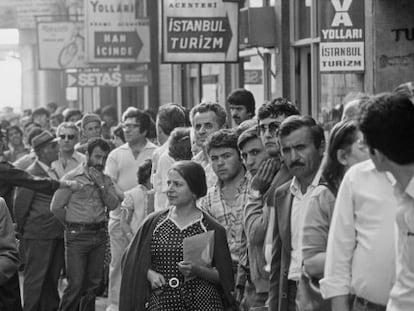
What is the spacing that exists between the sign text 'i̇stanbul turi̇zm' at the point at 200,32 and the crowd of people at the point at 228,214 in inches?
94.6

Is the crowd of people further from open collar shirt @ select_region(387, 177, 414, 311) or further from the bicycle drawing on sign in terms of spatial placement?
the bicycle drawing on sign

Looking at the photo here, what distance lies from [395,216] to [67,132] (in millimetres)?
10810

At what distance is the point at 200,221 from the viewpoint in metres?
9.41

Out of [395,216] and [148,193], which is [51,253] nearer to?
[148,193]

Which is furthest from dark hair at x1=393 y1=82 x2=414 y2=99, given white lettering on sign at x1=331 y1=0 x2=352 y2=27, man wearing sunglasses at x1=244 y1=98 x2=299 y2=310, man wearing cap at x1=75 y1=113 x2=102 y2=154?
man wearing cap at x1=75 y1=113 x2=102 y2=154

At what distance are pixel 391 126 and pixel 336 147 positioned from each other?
1.32 metres

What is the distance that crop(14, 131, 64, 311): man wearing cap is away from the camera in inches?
598

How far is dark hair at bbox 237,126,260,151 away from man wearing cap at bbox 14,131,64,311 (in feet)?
19.2

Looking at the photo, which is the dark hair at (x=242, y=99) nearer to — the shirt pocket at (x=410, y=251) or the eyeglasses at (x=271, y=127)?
the eyeglasses at (x=271, y=127)

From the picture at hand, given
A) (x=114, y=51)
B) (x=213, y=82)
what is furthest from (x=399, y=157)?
(x=114, y=51)

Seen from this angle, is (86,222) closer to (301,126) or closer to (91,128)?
(91,128)

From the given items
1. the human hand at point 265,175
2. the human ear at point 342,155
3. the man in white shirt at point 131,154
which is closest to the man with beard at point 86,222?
the man in white shirt at point 131,154

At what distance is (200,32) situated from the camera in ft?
62.4

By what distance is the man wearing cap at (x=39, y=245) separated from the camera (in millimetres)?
15180
